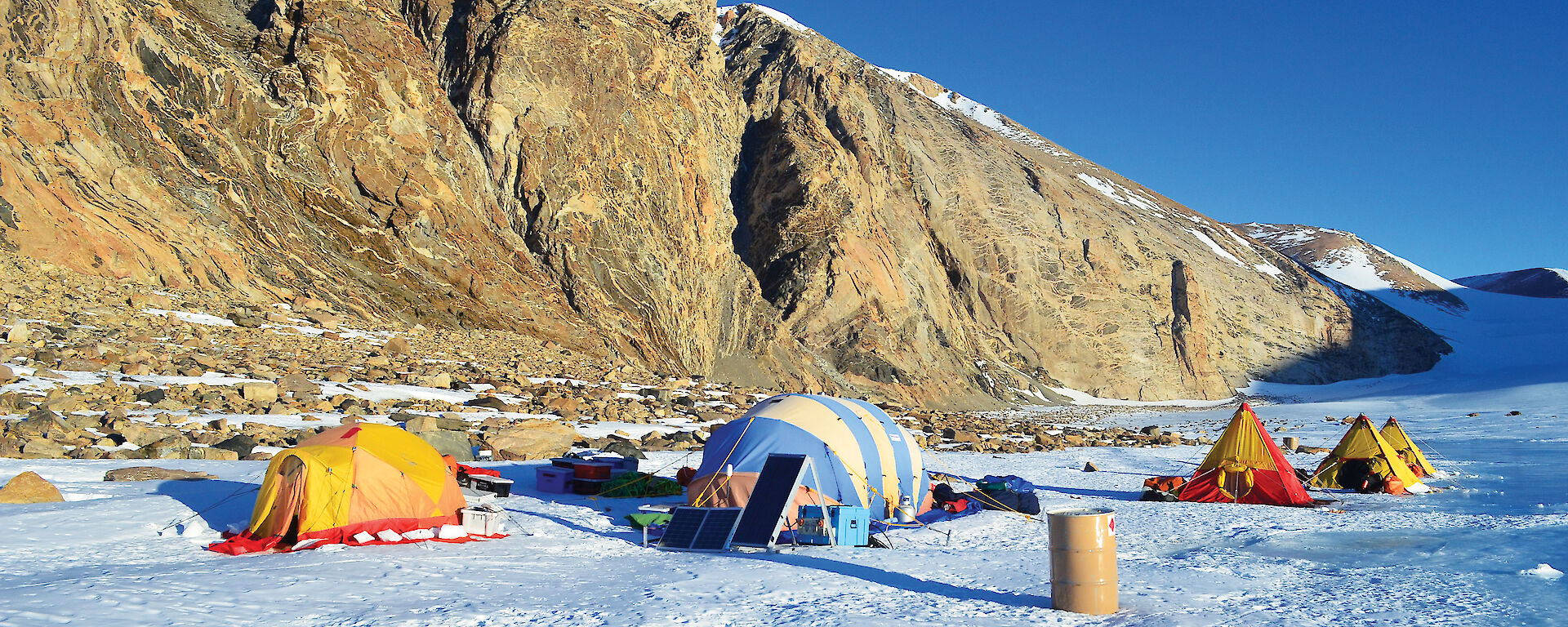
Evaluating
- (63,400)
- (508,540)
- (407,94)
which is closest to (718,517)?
(508,540)

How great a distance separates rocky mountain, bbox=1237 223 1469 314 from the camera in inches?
4309

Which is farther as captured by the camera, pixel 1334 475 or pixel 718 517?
pixel 1334 475

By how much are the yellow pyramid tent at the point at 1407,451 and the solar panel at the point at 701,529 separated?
12805 mm

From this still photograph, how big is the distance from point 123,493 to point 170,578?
4.71 m

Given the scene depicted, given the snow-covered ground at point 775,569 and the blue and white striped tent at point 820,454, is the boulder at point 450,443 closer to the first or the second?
the snow-covered ground at point 775,569

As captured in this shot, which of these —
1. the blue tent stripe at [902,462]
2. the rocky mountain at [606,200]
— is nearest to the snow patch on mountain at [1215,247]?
the rocky mountain at [606,200]

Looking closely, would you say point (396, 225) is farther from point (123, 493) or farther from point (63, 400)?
point (123, 493)

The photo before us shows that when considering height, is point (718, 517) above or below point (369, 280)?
below

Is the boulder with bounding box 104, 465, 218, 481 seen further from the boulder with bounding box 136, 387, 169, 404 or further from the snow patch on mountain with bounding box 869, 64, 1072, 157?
the snow patch on mountain with bounding box 869, 64, 1072, 157

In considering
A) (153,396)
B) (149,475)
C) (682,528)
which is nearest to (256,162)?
(153,396)

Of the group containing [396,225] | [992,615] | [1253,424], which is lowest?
[992,615]

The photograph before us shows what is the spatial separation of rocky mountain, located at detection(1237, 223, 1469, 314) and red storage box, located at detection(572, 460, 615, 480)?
111 m

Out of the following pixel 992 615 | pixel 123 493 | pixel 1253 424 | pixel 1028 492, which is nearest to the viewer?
pixel 992 615

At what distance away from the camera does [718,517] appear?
10508 millimetres
